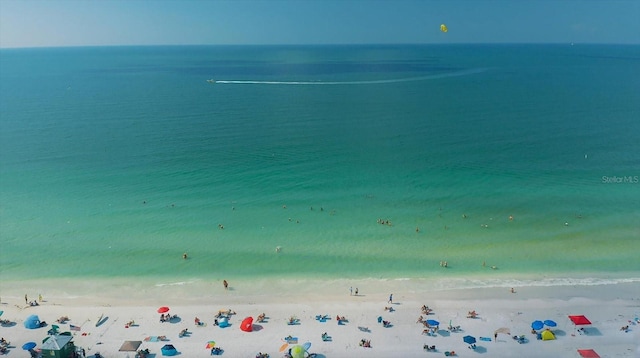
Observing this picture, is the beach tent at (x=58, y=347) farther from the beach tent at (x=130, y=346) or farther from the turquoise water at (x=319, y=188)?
the turquoise water at (x=319, y=188)

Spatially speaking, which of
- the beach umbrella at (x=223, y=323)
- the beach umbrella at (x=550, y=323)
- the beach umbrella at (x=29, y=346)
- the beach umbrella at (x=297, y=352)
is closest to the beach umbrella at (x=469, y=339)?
the beach umbrella at (x=550, y=323)

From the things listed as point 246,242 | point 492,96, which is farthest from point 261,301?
point 492,96

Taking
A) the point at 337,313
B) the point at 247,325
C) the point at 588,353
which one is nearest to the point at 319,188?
the point at 337,313

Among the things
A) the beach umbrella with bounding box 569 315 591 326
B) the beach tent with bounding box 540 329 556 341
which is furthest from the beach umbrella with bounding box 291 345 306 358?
the beach umbrella with bounding box 569 315 591 326

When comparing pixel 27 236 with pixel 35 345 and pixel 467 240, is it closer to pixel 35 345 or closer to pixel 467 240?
pixel 35 345

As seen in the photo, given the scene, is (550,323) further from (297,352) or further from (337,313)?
(297,352)

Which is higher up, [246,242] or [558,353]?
[246,242]

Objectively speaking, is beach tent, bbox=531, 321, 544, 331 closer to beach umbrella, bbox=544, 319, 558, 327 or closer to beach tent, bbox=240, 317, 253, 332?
beach umbrella, bbox=544, 319, 558, 327
